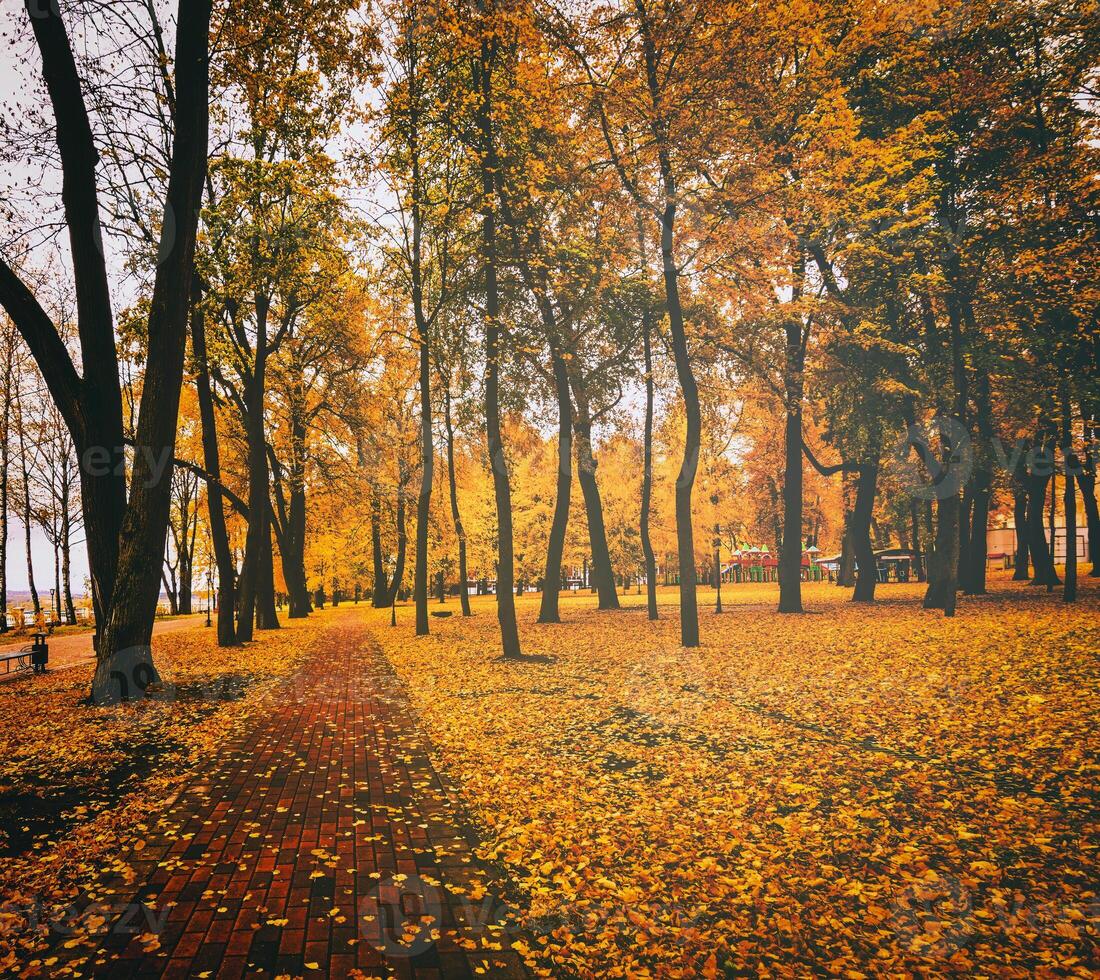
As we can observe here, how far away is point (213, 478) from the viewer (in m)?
17.7

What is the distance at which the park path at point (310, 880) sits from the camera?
3395mm

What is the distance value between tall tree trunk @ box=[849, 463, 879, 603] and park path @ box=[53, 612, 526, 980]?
22695 mm

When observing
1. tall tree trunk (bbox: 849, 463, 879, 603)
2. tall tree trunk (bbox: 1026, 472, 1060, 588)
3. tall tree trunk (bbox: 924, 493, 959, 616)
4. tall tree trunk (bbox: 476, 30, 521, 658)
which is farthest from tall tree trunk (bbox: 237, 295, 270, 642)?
tall tree trunk (bbox: 1026, 472, 1060, 588)

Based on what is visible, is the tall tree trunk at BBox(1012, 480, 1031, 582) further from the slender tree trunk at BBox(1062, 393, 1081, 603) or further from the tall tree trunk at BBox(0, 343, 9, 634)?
the tall tree trunk at BBox(0, 343, 9, 634)

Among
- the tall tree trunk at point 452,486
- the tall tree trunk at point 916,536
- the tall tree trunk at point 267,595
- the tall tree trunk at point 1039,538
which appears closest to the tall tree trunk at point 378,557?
the tall tree trunk at point 452,486

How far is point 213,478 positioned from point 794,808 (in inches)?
661

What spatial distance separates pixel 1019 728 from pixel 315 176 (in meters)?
17.9

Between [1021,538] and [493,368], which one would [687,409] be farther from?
[1021,538]

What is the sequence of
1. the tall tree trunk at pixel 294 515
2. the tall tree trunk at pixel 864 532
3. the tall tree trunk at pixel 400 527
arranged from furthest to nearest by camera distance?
1. the tall tree trunk at pixel 294 515
2. the tall tree trunk at pixel 400 527
3. the tall tree trunk at pixel 864 532

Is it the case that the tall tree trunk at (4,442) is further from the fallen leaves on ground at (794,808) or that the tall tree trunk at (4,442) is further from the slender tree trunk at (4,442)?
the fallen leaves on ground at (794,808)

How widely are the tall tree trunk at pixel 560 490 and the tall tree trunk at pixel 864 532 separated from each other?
12065 millimetres

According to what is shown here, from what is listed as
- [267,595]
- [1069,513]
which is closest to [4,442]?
[267,595]

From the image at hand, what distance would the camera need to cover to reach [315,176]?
1652 centimetres

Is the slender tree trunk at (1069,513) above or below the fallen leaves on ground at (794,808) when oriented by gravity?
above
